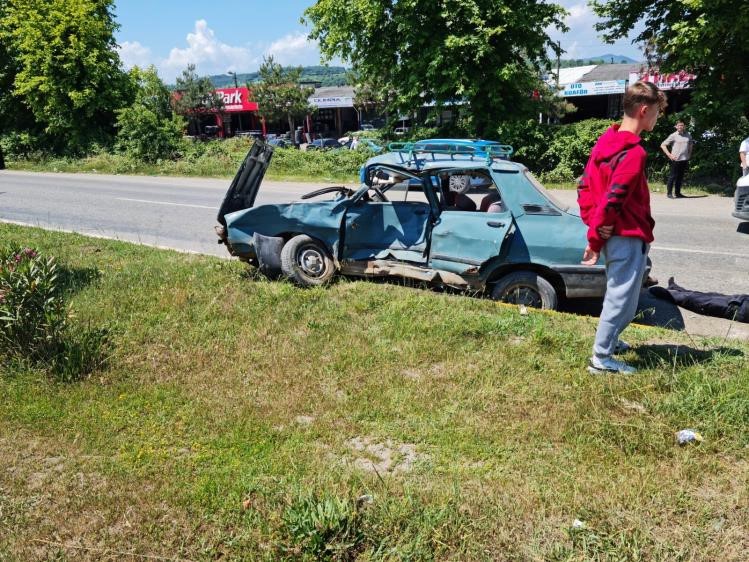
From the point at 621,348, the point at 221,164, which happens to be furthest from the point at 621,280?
the point at 221,164

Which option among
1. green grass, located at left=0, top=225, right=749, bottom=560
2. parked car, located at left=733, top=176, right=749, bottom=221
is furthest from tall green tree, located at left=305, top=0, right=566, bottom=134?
green grass, located at left=0, top=225, right=749, bottom=560

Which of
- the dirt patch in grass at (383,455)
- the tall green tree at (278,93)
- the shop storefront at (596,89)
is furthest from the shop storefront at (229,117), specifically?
the dirt patch in grass at (383,455)

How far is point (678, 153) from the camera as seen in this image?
44.1 feet

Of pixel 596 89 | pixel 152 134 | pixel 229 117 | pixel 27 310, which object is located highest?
pixel 596 89

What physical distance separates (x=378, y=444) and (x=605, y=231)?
2.06 meters

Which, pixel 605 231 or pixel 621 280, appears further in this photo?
pixel 621 280

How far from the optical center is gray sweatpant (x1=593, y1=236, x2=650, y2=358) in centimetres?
397

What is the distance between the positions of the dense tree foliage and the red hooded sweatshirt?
79.0ft

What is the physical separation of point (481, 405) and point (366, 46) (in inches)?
695

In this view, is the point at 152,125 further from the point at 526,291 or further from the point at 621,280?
the point at 621,280

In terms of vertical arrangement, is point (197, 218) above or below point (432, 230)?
below

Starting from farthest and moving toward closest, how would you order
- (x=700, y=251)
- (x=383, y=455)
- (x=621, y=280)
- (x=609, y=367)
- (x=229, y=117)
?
(x=229, y=117), (x=700, y=251), (x=609, y=367), (x=621, y=280), (x=383, y=455)

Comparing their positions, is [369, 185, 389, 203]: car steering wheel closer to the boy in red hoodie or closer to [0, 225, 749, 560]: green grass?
[0, 225, 749, 560]: green grass

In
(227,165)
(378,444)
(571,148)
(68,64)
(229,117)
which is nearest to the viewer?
(378,444)
